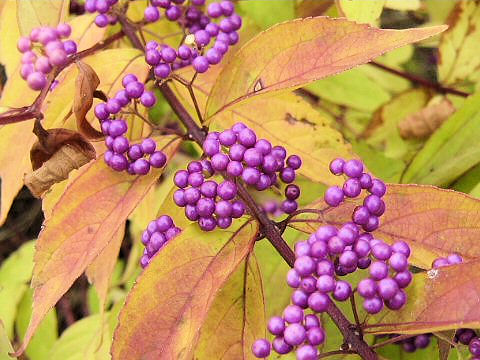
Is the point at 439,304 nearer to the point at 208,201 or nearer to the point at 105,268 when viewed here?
the point at 208,201

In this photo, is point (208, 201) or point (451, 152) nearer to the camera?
point (208, 201)

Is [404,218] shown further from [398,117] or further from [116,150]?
[398,117]

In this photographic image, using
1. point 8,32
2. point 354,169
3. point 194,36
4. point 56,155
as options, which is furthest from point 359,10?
point 8,32

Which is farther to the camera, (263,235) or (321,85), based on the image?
(321,85)

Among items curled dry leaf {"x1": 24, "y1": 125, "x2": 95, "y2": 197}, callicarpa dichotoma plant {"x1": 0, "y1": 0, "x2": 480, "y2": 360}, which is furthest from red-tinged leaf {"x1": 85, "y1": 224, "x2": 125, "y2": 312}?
curled dry leaf {"x1": 24, "y1": 125, "x2": 95, "y2": 197}

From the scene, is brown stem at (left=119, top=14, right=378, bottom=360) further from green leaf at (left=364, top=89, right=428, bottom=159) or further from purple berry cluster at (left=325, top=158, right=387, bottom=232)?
green leaf at (left=364, top=89, right=428, bottom=159)

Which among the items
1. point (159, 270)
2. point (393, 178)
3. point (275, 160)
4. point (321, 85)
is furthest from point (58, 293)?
point (321, 85)
